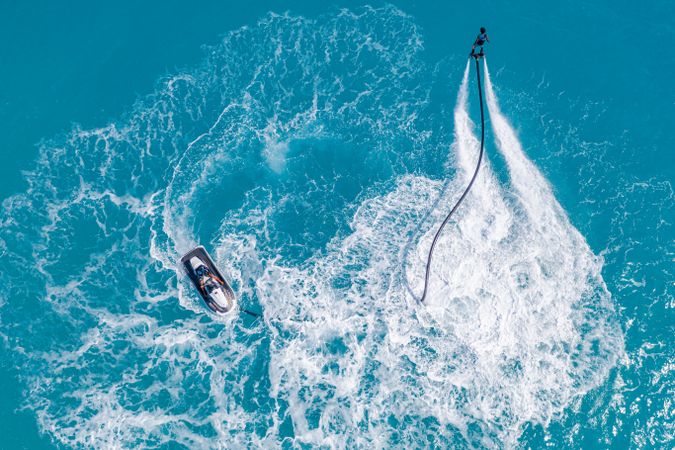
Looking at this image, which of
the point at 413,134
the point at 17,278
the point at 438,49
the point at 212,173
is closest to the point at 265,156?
the point at 212,173

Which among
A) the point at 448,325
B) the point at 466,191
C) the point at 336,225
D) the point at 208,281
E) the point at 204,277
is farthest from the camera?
the point at 466,191

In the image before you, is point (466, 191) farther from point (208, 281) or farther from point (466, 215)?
point (208, 281)

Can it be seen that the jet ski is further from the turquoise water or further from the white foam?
the white foam

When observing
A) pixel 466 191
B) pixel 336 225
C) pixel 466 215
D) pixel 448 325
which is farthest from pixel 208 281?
pixel 466 191

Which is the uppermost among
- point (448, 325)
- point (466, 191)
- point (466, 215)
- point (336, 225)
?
point (336, 225)

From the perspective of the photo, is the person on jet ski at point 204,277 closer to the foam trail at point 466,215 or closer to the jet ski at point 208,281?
the jet ski at point 208,281

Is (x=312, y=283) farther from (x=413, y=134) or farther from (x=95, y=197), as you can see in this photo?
(x=95, y=197)

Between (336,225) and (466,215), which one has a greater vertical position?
(336,225)
